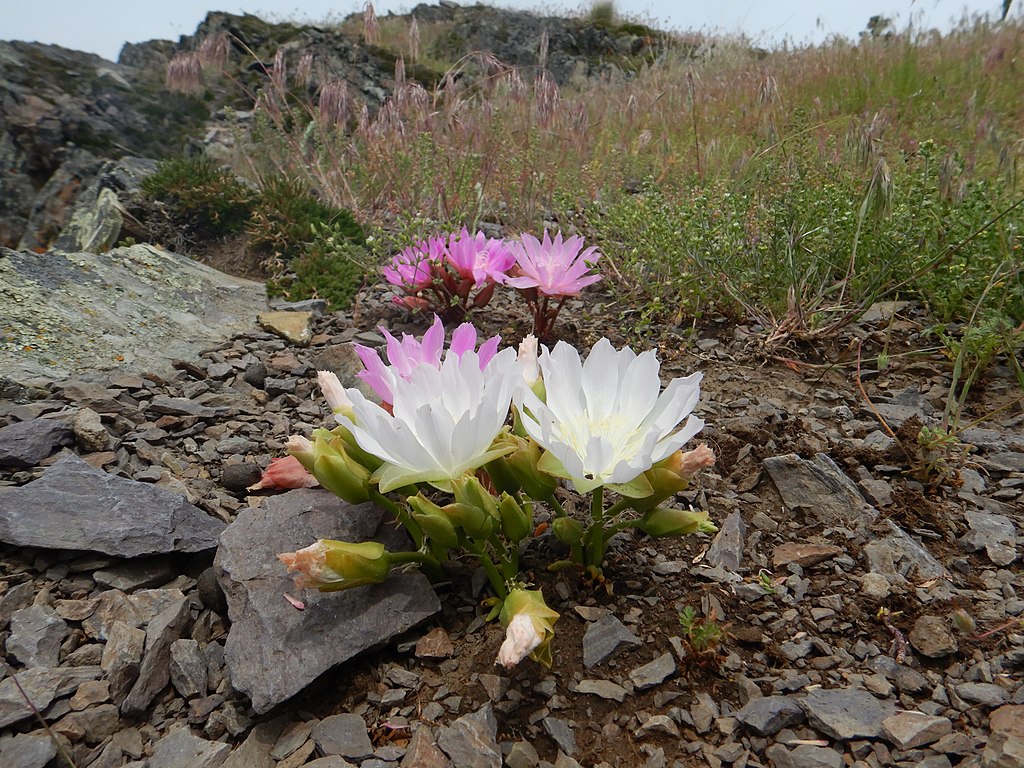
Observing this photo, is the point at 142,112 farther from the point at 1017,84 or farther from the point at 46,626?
the point at 1017,84

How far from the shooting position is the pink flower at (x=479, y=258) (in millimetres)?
2770

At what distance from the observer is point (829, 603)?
150 cm

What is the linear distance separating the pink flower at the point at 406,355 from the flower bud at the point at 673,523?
53 cm

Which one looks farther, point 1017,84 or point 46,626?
point 1017,84

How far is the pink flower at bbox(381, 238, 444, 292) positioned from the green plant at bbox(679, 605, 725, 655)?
2.03m

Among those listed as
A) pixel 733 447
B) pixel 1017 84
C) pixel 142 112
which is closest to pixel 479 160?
pixel 733 447

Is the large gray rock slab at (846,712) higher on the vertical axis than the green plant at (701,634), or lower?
lower

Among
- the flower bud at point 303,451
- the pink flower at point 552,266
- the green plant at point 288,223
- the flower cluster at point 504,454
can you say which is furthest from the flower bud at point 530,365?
Result: the green plant at point 288,223

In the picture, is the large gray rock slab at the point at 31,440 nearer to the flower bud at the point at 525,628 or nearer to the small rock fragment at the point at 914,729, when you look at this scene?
the flower bud at the point at 525,628

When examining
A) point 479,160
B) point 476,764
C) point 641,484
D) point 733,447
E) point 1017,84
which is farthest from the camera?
point 1017,84

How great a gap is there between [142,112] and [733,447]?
36.7ft

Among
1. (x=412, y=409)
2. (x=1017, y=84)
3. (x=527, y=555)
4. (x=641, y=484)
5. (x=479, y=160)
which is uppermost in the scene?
(x=1017, y=84)

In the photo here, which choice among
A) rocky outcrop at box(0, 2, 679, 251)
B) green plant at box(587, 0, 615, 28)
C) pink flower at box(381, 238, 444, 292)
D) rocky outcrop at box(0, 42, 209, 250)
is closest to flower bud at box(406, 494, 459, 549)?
pink flower at box(381, 238, 444, 292)

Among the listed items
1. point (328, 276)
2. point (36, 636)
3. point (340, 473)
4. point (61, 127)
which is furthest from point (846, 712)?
point (61, 127)
